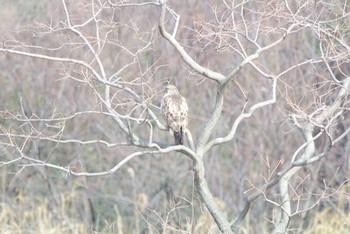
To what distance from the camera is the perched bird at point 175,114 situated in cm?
673

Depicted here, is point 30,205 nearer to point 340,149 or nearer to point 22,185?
point 22,185

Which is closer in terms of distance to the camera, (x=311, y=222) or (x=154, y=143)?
(x=154, y=143)

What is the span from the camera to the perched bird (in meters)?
6.73

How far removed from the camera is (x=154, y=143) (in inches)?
234

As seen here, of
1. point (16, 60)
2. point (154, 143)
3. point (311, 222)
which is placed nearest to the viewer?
point (154, 143)

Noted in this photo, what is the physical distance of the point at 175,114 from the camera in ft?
22.2

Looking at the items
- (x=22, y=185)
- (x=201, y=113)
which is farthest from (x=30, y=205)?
(x=201, y=113)

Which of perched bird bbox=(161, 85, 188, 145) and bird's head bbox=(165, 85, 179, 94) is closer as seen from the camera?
perched bird bbox=(161, 85, 188, 145)

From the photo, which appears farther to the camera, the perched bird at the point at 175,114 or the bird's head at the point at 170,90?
the bird's head at the point at 170,90

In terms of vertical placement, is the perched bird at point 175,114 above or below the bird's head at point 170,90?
below

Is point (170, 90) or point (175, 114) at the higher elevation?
point (170, 90)

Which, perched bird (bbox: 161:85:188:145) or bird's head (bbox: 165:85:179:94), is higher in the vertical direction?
bird's head (bbox: 165:85:179:94)

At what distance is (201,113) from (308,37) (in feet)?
5.23

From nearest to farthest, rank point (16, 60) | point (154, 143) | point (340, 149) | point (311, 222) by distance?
point (154, 143) → point (311, 222) → point (340, 149) → point (16, 60)
